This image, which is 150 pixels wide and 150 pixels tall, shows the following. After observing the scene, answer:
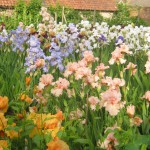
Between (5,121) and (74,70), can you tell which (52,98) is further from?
(5,121)

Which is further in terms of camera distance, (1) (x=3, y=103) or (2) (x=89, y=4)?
(2) (x=89, y=4)

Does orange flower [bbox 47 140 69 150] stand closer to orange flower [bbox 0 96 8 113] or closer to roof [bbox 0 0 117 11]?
orange flower [bbox 0 96 8 113]

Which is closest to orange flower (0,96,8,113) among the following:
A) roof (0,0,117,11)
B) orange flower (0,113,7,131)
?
orange flower (0,113,7,131)

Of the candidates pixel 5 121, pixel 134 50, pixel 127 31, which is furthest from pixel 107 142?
pixel 127 31

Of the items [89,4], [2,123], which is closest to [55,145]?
[2,123]

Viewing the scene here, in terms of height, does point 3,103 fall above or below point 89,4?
below

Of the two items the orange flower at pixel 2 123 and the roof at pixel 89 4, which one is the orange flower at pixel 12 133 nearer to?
the orange flower at pixel 2 123

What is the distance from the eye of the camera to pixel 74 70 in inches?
90.7

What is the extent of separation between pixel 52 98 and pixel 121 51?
0.62 m

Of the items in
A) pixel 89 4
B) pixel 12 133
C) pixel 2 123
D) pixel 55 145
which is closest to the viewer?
pixel 55 145

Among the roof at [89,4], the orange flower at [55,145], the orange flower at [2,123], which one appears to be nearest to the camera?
the orange flower at [55,145]

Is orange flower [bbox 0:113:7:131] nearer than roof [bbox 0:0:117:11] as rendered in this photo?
Yes

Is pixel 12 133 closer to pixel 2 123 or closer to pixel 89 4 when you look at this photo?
pixel 2 123

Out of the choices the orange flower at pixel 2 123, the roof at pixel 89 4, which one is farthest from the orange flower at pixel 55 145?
the roof at pixel 89 4
